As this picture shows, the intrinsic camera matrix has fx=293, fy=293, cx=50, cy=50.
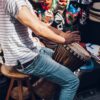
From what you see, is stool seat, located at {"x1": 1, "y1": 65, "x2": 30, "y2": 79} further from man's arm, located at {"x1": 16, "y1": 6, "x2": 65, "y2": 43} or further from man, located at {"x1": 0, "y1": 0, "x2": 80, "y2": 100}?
man's arm, located at {"x1": 16, "y1": 6, "x2": 65, "y2": 43}

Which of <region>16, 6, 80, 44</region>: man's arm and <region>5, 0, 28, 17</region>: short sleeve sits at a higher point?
<region>5, 0, 28, 17</region>: short sleeve

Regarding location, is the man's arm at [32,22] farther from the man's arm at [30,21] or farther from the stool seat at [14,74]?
the stool seat at [14,74]

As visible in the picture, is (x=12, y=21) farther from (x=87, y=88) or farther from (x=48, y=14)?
(x=87, y=88)

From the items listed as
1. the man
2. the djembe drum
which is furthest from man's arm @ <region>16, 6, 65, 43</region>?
the djembe drum

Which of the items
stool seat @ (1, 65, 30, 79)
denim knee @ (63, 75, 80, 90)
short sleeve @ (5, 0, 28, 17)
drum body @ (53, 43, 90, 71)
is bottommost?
denim knee @ (63, 75, 80, 90)

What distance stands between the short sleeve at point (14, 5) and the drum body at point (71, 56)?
73 centimetres

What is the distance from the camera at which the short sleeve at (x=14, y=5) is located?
8.84 ft

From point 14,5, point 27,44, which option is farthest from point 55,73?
point 14,5

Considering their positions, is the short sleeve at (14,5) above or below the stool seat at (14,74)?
above

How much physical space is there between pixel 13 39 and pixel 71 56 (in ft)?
2.21

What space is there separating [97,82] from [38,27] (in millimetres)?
A: 1851

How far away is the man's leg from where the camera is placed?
3047mm

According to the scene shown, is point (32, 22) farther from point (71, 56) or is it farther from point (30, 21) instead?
point (71, 56)

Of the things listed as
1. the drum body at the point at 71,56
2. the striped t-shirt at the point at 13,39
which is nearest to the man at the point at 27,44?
the striped t-shirt at the point at 13,39
